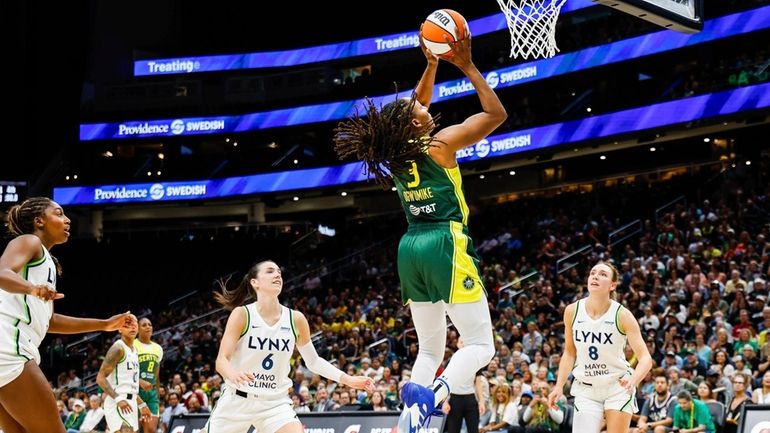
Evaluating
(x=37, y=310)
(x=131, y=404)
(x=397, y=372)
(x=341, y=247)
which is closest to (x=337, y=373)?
(x=37, y=310)

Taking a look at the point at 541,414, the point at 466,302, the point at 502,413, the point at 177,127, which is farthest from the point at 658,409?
the point at 177,127

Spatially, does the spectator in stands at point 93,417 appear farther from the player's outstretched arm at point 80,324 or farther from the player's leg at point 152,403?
the player's outstretched arm at point 80,324

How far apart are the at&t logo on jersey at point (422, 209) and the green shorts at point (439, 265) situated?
0.08m

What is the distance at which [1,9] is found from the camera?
3772cm

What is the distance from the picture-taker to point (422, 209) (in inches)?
242

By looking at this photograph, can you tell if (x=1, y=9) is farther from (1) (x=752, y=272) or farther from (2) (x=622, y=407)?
(2) (x=622, y=407)

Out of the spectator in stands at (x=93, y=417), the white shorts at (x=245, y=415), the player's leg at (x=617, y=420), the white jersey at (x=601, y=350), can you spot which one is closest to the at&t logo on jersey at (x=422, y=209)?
the white shorts at (x=245, y=415)

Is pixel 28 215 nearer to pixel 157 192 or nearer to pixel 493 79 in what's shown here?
pixel 493 79

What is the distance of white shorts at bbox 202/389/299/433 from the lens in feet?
21.9

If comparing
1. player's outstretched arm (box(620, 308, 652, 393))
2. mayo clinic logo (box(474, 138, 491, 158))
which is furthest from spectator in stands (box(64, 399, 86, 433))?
mayo clinic logo (box(474, 138, 491, 158))

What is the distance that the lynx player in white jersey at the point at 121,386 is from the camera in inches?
461

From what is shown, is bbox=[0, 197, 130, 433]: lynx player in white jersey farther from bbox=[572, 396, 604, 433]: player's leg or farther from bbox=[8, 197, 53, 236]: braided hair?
bbox=[572, 396, 604, 433]: player's leg

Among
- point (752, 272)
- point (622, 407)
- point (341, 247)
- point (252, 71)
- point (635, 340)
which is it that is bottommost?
point (622, 407)

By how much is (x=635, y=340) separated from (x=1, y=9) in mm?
35677
